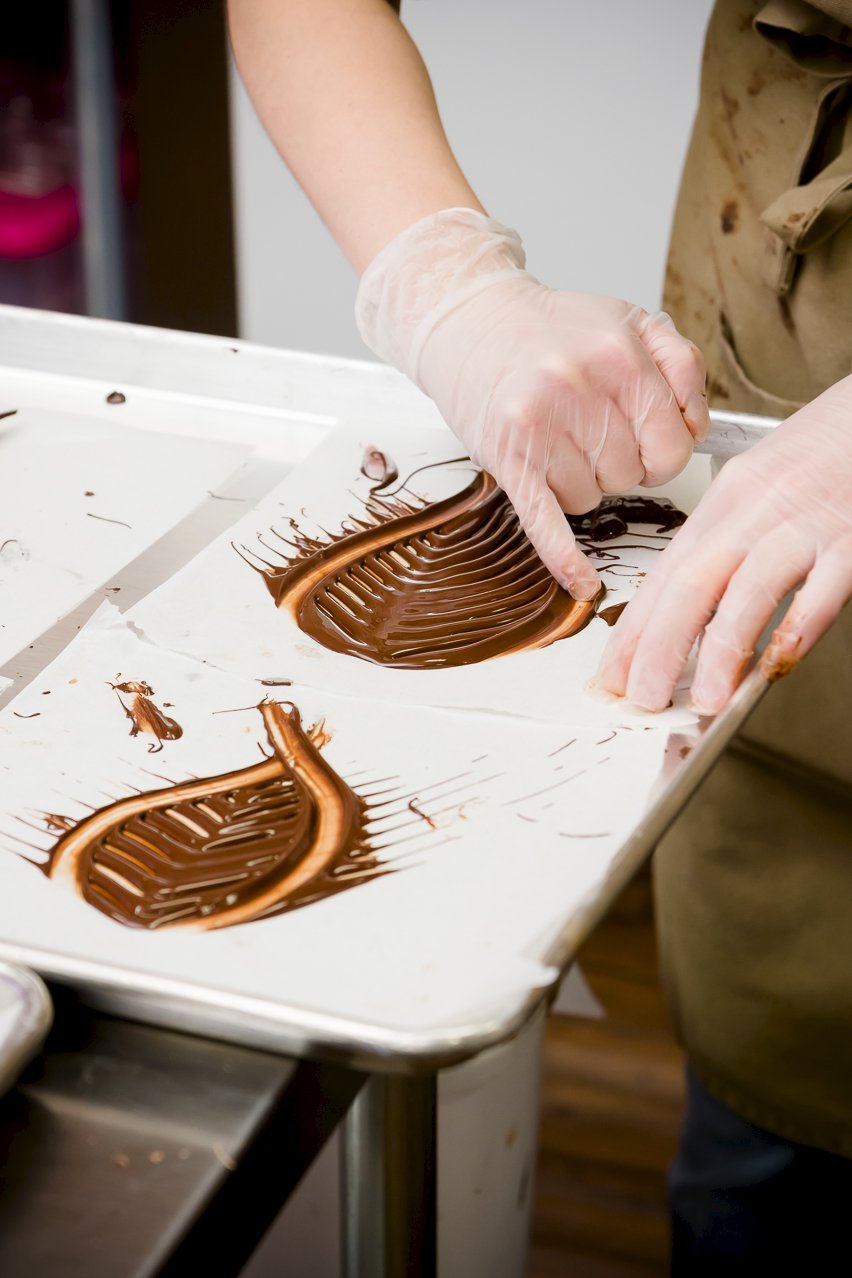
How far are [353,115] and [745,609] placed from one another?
0.68 m

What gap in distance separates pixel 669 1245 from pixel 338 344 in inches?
79.6

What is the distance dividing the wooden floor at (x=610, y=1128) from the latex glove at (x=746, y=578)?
3.72 feet

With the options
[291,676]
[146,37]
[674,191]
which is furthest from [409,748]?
[146,37]

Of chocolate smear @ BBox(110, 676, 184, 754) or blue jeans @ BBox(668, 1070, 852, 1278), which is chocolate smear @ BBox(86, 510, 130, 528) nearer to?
chocolate smear @ BBox(110, 676, 184, 754)

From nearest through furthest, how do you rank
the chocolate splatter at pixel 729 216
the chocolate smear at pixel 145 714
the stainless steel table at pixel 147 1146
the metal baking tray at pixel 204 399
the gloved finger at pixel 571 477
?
1. the stainless steel table at pixel 147 1146
2. the chocolate smear at pixel 145 714
3. the metal baking tray at pixel 204 399
4. the gloved finger at pixel 571 477
5. the chocolate splatter at pixel 729 216

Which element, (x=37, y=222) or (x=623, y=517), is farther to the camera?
(x=37, y=222)

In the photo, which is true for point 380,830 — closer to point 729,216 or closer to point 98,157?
point 729,216

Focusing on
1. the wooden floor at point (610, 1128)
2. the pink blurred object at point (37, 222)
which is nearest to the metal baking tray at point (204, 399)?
the wooden floor at point (610, 1128)

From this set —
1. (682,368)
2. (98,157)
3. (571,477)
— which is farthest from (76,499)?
(98,157)

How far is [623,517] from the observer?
3.76 feet

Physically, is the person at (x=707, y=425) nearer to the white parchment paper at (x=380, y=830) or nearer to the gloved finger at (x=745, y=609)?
the gloved finger at (x=745, y=609)

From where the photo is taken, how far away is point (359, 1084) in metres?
0.63

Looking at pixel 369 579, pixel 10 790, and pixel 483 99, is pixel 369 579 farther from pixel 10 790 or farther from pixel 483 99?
pixel 483 99

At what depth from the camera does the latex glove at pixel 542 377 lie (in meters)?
1.05
